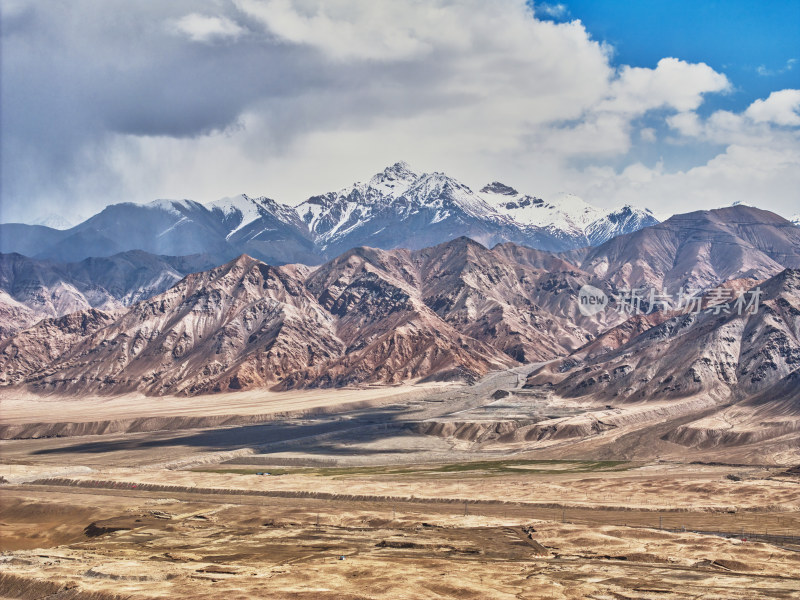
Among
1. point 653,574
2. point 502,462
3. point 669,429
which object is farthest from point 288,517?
point 669,429

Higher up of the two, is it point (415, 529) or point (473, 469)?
point (415, 529)

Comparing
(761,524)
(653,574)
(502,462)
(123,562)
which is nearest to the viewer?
(653,574)

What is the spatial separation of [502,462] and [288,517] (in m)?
79.5

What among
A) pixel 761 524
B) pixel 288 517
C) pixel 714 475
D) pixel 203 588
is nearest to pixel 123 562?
pixel 203 588

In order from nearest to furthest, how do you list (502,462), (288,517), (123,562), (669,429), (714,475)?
(123,562), (288,517), (714,475), (502,462), (669,429)

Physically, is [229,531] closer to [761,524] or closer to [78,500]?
[78,500]

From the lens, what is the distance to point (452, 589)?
71.5 meters

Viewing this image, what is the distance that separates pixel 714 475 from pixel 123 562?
10680cm

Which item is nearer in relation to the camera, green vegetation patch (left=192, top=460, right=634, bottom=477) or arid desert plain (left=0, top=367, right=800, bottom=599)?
arid desert plain (left=0, top=367, right=800, bottom=599)

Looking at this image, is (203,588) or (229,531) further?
(229,531)

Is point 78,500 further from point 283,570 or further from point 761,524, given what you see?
point 761,524

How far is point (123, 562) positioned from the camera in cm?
8269

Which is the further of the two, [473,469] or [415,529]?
[473,469]

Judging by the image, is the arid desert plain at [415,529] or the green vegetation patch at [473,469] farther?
the green vegetation patch at [473,469]
